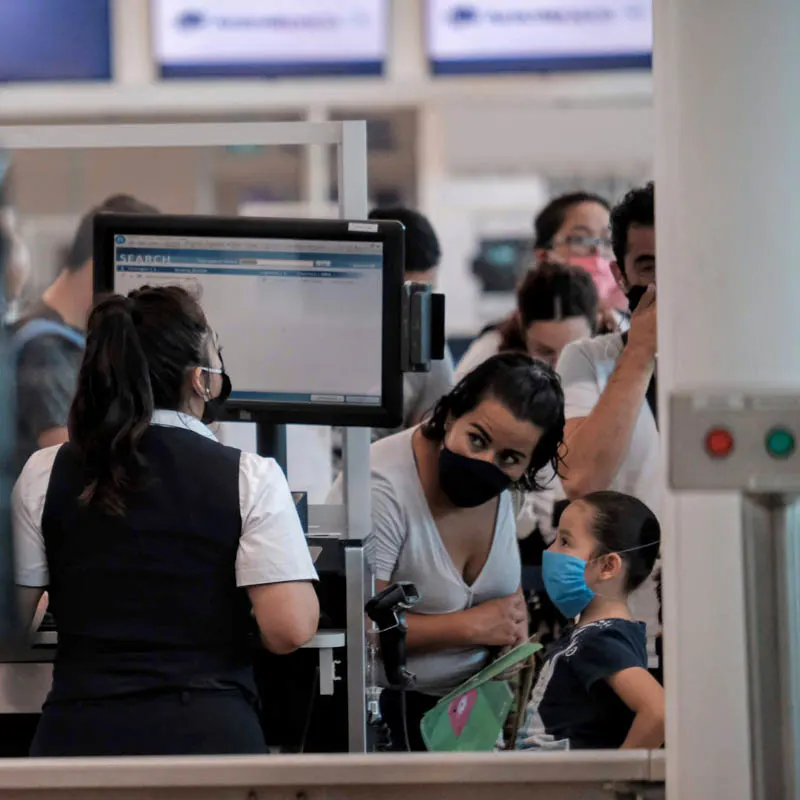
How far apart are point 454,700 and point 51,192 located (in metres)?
4.93

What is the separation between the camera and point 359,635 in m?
1.84

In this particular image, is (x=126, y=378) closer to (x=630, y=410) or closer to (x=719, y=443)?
(x=630, y=410)

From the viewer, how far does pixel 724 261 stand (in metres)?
0.92

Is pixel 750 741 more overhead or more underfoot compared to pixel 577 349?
more underfoot

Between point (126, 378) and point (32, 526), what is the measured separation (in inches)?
9.3

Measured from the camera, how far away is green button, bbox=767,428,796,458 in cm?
87

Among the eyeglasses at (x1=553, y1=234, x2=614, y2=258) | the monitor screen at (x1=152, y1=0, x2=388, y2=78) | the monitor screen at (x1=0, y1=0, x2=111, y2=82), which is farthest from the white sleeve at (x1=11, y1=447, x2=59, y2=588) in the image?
the monitor screen at (x1=0, y1=0, x2=111, y2=82)

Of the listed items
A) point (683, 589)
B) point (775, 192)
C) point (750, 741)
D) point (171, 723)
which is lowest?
point (171, 723)

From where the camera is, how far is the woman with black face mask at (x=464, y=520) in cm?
190

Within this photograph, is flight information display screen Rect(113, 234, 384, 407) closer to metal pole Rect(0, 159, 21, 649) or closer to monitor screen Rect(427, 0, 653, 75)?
metal pole Rect(0, 159, 21, 649)

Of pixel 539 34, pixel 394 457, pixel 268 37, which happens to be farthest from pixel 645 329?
pixel 268 37

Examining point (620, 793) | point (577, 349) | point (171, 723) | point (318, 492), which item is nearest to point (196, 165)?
point (318, 492)

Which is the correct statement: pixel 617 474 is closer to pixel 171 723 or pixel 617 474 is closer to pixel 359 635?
pixel 359 635

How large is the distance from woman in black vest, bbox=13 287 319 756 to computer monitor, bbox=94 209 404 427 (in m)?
0.27
